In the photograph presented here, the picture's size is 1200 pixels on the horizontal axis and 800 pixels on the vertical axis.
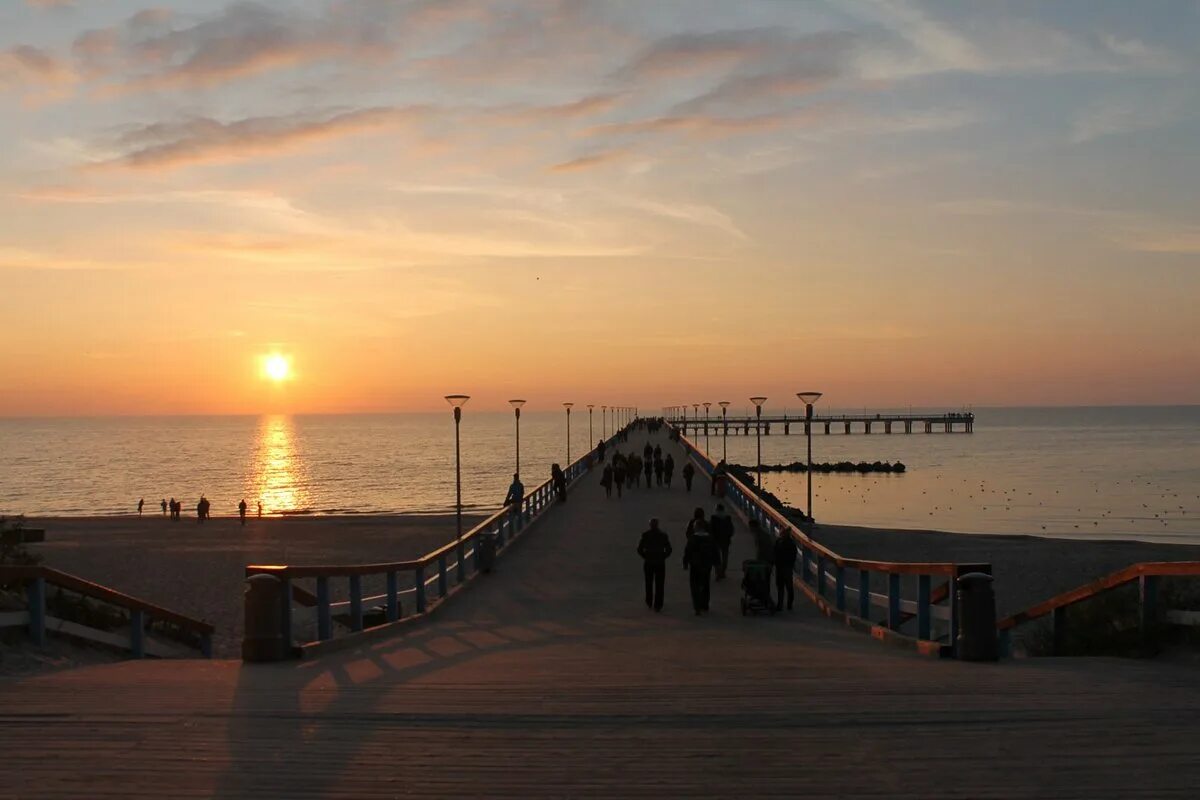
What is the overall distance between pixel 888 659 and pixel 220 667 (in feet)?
17.4

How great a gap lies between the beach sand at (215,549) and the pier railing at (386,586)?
3.76 m

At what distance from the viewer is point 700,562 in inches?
588

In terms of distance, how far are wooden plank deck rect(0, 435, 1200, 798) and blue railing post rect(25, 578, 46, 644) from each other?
4.34 feet

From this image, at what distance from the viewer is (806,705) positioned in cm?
721

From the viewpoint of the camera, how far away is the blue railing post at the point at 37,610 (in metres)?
9.72

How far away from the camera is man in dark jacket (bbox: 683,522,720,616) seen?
14867 mm

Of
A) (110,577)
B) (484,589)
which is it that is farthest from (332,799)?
(110,577)

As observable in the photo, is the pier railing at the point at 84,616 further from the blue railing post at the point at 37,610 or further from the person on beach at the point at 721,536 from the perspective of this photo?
the person on beach at the point at 721,536

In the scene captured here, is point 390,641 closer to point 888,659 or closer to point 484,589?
point 888,659

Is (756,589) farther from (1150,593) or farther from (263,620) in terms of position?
(263,620)

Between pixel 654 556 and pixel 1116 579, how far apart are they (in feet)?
22.1

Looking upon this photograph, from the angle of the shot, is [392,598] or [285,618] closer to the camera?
[285,618]

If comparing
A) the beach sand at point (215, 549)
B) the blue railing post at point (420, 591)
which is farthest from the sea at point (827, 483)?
the blue railing post at point (420, 591)

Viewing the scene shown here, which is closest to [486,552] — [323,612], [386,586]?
[386,586]
